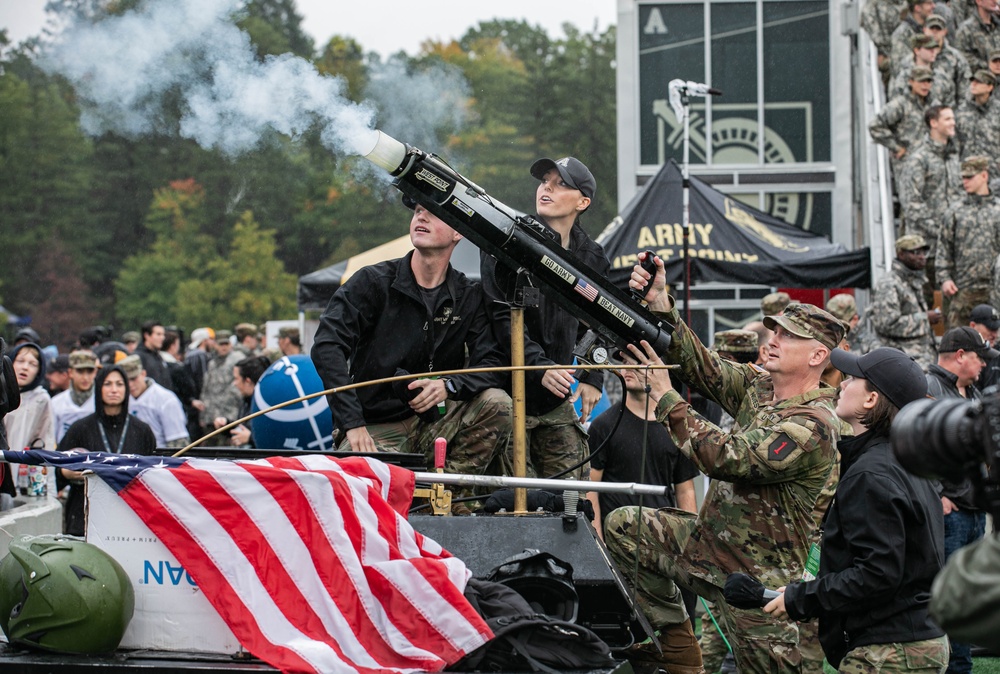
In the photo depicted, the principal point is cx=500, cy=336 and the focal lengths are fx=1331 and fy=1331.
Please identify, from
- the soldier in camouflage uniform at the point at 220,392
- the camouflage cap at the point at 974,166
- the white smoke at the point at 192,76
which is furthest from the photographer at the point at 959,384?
the soldier in camouflage uniform at the point at 220,392

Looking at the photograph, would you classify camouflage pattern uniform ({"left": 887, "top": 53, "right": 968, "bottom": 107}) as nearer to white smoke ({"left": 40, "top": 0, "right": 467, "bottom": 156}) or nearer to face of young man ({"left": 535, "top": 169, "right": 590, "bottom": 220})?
white smoke ({"left": 40, "top": 0, "right": 467, "bottom": 156})

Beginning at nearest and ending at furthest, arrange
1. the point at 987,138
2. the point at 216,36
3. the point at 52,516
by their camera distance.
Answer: the point at 216,36, the point at 52,516, the point at 987,138

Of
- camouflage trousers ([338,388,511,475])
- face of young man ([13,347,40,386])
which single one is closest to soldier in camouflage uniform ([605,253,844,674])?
camouflage trousers ([338,388,511,475])

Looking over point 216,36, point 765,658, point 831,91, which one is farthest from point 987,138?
point 765,658

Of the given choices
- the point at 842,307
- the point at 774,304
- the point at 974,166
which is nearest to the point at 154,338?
the point at 774,304

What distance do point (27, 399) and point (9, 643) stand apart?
664cm

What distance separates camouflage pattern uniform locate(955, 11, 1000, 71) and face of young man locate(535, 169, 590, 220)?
10.4 meters

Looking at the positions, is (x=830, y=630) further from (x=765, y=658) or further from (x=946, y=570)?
(x=946, y=570)

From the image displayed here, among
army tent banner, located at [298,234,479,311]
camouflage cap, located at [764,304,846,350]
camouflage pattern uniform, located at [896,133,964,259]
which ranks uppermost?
camouflage pattern uniform, located at [896,133,964,259]

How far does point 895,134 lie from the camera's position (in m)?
15.3

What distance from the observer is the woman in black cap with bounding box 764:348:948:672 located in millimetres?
5004

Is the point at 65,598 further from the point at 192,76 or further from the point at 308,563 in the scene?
the point at 192,76

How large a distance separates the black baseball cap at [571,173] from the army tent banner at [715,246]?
5.88 m

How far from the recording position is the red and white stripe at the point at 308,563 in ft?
15.4
